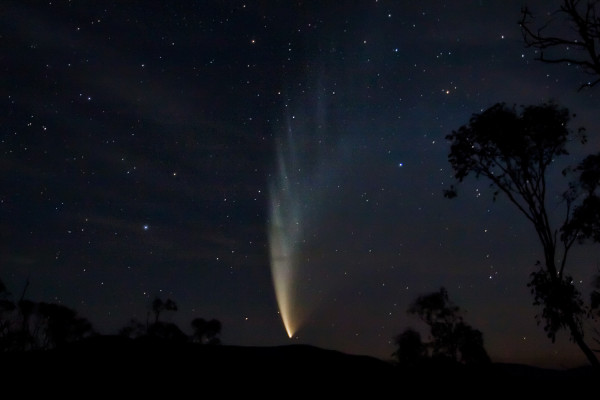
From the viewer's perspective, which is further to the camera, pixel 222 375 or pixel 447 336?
pixel 447 336

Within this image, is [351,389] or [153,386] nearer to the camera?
[153,386]

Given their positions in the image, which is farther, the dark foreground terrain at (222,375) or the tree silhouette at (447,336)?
the tree silhouette at (447,336)

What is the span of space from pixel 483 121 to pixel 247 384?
→ 50.0ft

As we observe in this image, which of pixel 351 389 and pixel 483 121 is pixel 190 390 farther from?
pixel 483 121

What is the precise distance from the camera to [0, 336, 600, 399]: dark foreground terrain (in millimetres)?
14531

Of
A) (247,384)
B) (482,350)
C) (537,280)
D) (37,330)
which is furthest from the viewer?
(37,330)

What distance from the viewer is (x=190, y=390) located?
14781 millimetres

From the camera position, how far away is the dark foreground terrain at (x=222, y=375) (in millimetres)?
14531

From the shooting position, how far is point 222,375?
16344 millimetres

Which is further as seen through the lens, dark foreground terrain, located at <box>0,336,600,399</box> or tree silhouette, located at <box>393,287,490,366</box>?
tree silhouette, located at <box>393,287,490,366</box>

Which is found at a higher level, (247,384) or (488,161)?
(488,161)

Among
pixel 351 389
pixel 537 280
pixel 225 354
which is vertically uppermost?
pixel 537 280

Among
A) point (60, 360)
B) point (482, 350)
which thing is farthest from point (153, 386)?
point (482, 350)

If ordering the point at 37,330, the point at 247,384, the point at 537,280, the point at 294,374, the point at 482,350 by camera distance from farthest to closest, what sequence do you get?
1. the point at 37,330
2. the point at 482,350
3. the point at 537,280
4. the point at 294,374
5. the point at 247,384
